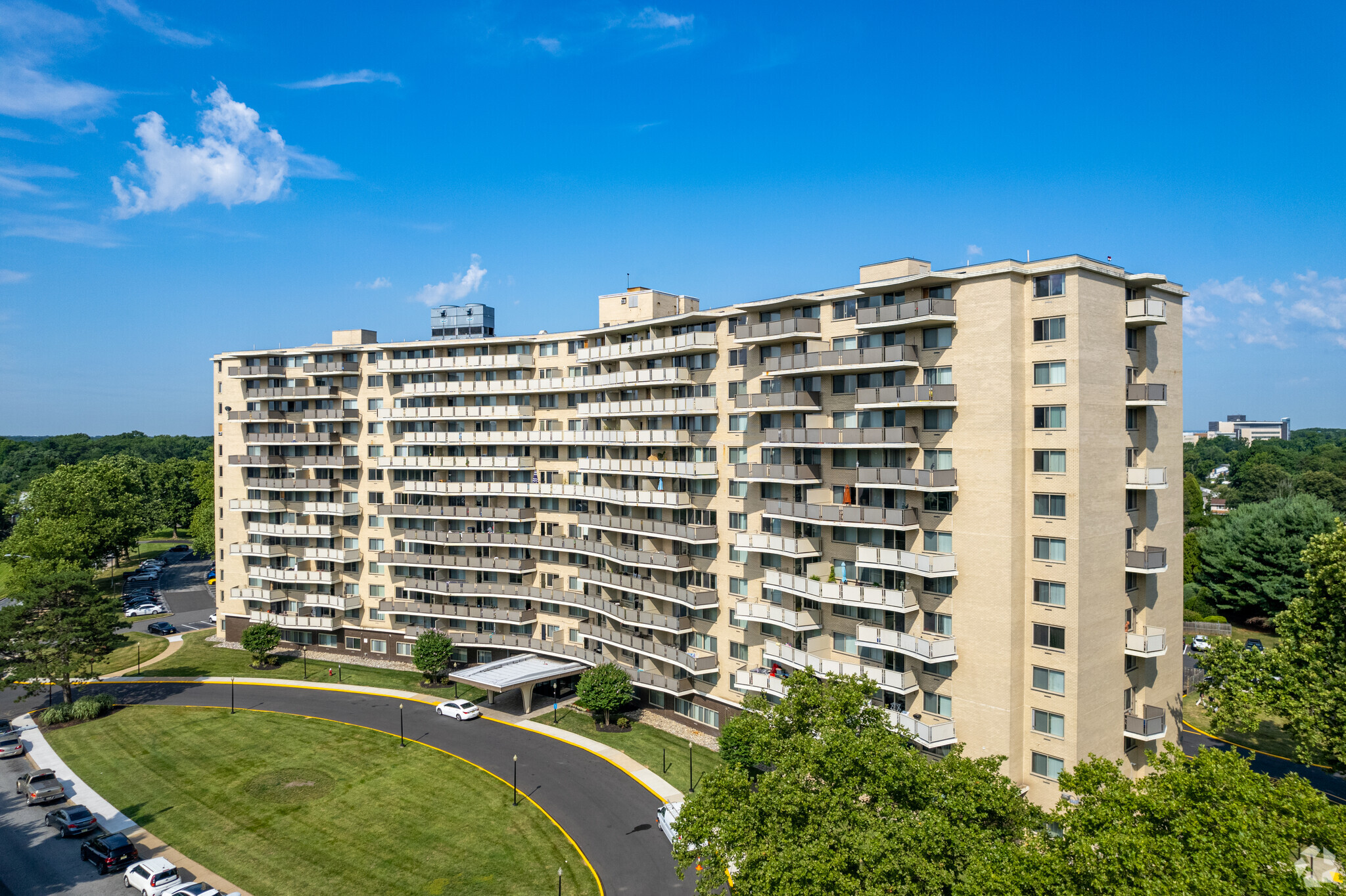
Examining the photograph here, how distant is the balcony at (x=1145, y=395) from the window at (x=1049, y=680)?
18.5 meters

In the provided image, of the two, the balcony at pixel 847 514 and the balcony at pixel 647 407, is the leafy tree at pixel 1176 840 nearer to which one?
the balcony at pixel 847 514

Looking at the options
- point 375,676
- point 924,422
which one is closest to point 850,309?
point 924,422

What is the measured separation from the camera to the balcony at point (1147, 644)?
160 ft

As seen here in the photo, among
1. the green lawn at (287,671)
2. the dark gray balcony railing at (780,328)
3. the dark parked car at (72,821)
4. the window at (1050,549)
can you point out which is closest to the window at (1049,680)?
the window at (1050,549)

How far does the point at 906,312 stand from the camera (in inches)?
2012

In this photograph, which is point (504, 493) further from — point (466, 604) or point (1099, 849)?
point (1099, 849)

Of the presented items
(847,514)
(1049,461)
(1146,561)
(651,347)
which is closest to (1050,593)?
(1146,561)

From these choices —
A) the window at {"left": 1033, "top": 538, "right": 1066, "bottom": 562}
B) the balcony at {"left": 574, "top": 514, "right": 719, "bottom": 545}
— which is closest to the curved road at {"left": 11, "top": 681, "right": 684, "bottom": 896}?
the balcony at {"left": 574, "top": 514, "right": 719, "bottom": 545}

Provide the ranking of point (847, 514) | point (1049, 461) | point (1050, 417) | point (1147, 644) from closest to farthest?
point (1050, 417), point (1049, 461), point (1147, 644), point (847, 514)

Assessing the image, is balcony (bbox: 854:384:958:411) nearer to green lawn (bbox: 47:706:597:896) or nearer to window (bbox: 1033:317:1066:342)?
window (bbox: 1033:317:1066:342)

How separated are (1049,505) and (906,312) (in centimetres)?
1567

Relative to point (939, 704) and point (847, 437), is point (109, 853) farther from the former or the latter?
point (847, 437)

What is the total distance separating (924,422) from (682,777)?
35542mm

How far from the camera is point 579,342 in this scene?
83875 millimetres
